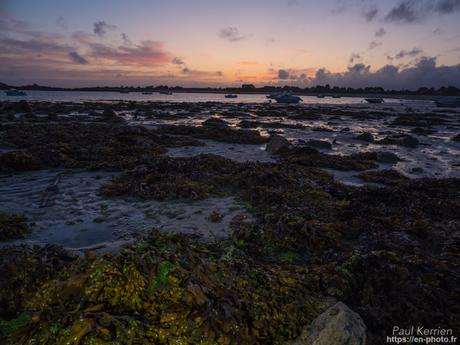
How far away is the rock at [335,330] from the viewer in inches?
108

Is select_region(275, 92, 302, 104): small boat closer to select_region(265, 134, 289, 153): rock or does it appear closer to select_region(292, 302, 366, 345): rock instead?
select_region(265, 134, 289, 153): rock

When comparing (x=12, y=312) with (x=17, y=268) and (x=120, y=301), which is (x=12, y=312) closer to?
(x=17, y=268)

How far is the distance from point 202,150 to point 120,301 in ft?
39.3

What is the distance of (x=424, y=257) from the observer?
4.39 m

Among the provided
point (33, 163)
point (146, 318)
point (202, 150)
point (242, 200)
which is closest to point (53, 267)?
point (146, 318)

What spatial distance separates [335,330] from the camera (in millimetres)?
2795

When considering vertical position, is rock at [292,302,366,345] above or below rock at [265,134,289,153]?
above

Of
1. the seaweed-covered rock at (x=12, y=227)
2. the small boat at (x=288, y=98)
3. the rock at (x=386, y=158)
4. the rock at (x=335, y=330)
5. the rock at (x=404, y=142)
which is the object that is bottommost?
the small boat at (x=288, y=98)

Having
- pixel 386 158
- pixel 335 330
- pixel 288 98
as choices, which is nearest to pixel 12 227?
pixel 335 330

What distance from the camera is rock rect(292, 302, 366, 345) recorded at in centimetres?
275

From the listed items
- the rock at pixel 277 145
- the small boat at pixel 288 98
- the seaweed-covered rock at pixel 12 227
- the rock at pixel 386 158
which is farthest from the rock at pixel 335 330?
the small boat at pixel 288 98

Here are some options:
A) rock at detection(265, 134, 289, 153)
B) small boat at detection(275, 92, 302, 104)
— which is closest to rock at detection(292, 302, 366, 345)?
rock at detection(265, 134, 289, 153)

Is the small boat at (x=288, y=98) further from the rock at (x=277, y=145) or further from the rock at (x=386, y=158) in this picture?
the rock at (x=386, y=158)

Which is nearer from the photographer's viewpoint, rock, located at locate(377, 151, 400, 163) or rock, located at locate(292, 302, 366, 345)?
rock, located at locate(292, 302, 366, 345)
